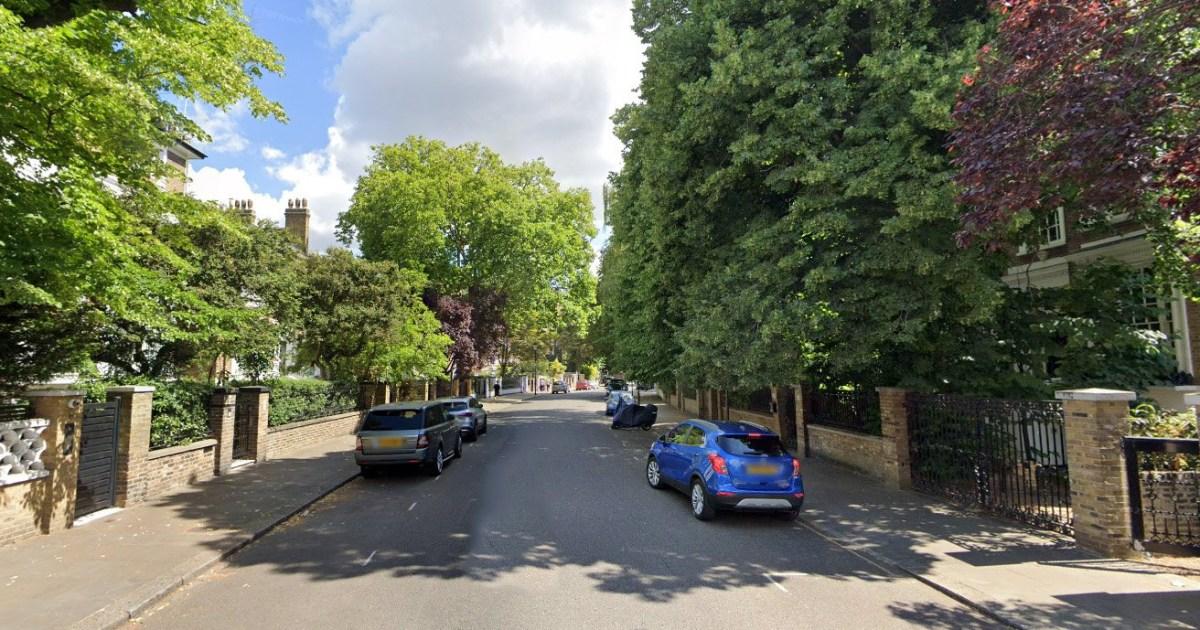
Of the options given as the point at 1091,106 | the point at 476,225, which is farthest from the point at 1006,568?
the point at 476,225

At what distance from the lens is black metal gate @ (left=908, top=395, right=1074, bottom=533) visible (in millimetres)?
8516

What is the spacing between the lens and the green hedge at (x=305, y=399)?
53.7 ft

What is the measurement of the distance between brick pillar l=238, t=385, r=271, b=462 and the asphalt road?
184 inches

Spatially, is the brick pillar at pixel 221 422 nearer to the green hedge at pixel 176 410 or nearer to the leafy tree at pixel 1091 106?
the green hedge at pixel 176 410

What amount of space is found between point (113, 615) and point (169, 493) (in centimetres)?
622

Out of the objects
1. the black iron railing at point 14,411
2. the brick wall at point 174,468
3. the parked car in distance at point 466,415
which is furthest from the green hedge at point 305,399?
the black iron railing at point 14,411

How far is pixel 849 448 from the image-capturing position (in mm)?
13484

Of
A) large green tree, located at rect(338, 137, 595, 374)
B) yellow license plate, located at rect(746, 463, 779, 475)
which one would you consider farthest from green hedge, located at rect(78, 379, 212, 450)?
large green tree, located at rect(338, 137, 595, 374)

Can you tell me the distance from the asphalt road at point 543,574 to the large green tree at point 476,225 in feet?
69.1

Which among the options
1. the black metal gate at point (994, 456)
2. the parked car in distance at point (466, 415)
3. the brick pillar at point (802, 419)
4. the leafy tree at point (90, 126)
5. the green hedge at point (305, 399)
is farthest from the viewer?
the parked car in distance at point (466, 415)

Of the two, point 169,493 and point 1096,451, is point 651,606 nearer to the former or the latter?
point 1096,451

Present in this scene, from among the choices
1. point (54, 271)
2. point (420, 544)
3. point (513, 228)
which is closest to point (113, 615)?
point (420, 544)

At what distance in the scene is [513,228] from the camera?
31.6 meters

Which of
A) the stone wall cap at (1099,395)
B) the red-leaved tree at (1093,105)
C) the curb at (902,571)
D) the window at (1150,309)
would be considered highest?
the red-leaved tree at (1093,105)
